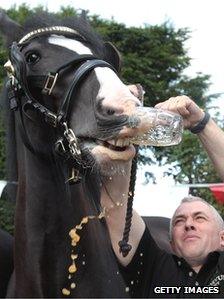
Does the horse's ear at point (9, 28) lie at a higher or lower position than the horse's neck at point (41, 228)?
higher

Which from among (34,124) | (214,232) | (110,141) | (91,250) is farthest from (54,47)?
(214,232)

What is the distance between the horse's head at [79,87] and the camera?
2.77 meters

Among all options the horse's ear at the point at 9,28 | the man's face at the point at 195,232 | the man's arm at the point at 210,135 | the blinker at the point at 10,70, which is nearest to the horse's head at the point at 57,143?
the blinker at the point at 10,70

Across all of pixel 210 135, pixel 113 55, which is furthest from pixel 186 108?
pixel 113 55

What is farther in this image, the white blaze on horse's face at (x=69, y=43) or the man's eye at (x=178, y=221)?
the man's eye at (x=178, y=221)

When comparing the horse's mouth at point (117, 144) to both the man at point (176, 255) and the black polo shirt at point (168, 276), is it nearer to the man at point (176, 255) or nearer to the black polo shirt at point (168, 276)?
the man at point (176, 255)

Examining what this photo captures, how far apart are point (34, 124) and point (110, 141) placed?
0.55 metres

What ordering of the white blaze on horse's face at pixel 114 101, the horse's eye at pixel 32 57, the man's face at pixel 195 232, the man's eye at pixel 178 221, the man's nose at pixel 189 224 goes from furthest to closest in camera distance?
the man's eye at pixel 178 221, the man's nose at pixel 189 224, the man's face at pixel 195 232, the horse's eye at pixel 32 57, the white blaze on horse's face at pixel 114 101

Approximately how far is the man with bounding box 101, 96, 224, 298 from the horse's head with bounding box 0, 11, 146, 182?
422 mm

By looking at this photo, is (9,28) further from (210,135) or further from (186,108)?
(210,135)

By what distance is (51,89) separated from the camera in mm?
3062

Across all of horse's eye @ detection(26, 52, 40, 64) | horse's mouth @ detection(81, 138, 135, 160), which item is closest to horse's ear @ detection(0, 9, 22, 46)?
horse's eye @ detection(26, 52, 40, 64)

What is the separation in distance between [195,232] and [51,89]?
120 centimetres

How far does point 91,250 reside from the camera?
10.4 ft
